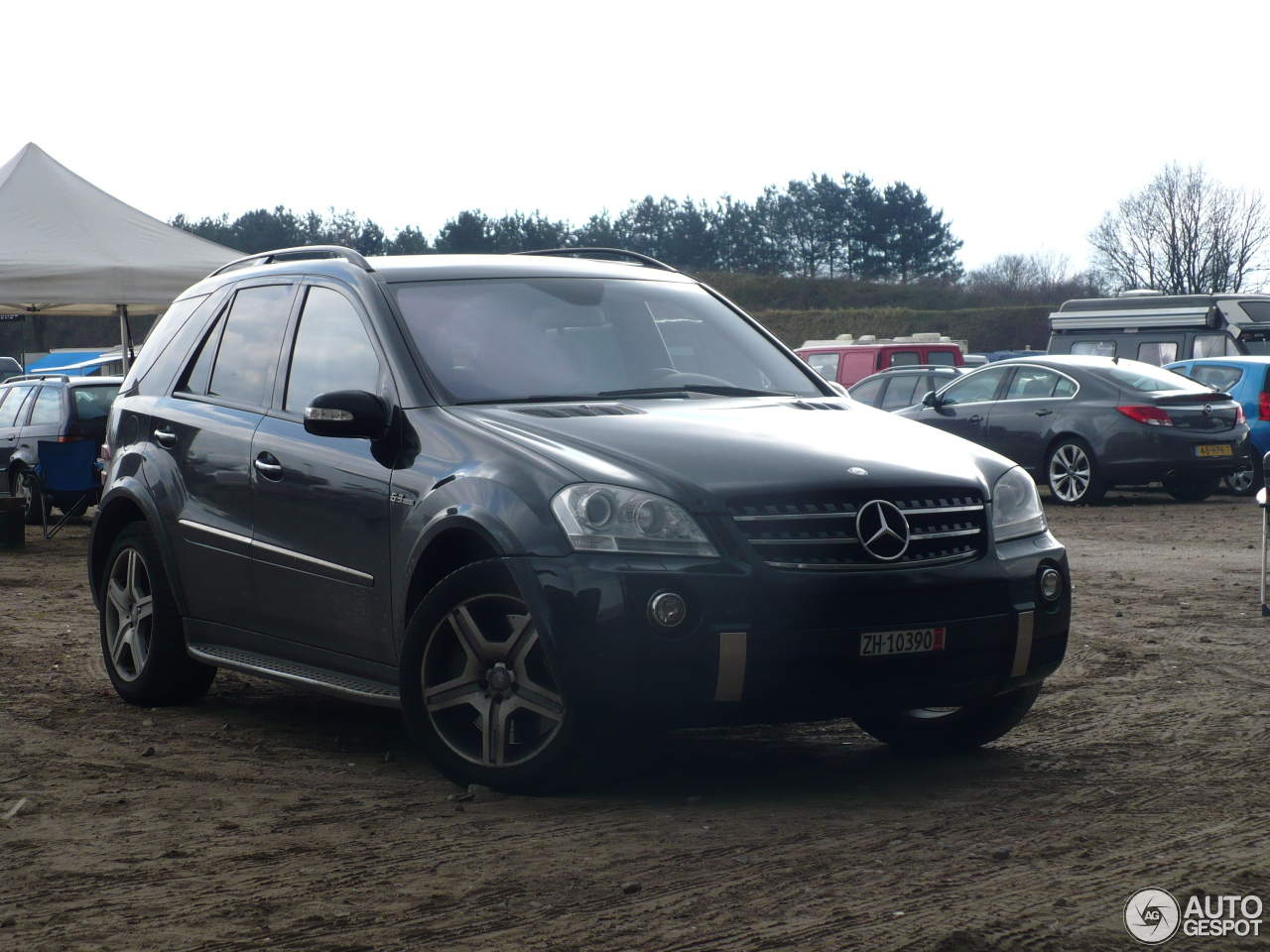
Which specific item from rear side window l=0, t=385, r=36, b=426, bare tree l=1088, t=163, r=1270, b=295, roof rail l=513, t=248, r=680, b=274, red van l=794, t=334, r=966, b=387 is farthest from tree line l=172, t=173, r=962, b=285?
roof rail l=513, t=248, r=680, b=274

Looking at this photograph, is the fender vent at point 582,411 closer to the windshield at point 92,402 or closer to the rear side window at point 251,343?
the rear side window at point 251,343

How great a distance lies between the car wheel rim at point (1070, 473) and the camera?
16.7 metres

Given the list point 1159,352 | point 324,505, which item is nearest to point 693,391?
point 324,505

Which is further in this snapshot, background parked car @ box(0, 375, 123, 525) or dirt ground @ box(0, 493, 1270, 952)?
background parked car @ box(0, 375, 123, 525)

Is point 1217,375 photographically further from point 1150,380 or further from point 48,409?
point 48,409

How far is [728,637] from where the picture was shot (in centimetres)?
415

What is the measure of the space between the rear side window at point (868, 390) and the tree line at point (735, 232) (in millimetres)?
55922

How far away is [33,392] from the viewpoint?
1741 cm

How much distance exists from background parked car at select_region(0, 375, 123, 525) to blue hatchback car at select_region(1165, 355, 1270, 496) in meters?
12.3

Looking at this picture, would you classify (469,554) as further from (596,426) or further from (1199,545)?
(1199,545)

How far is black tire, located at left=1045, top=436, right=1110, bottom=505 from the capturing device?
16531 millimetres

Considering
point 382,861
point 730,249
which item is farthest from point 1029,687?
point 730,249

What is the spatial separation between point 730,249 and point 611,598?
3433 inches

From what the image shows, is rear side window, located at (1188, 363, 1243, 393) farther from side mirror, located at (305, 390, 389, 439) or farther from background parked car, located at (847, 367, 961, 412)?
side mirror, located at (305, 390, 389, 439)
